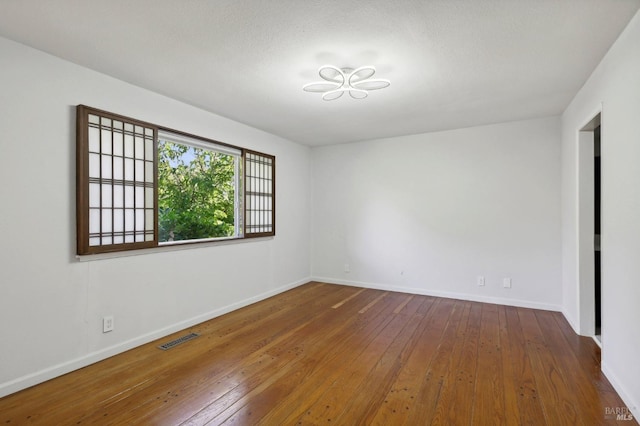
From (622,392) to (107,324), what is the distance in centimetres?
392

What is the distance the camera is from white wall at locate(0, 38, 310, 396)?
227cm

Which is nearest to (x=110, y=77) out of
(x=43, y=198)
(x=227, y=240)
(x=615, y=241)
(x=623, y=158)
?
(x=43, y=198)

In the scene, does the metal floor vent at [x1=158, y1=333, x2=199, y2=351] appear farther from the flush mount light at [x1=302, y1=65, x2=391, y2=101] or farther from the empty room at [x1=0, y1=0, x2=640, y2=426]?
the flush mount light at [x1=302, y1=65, x2=391, y2=101]

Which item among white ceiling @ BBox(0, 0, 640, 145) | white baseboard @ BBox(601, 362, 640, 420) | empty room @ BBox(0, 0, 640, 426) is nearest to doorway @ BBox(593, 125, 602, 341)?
empty room @ BBox(0, 0, 640, 426)

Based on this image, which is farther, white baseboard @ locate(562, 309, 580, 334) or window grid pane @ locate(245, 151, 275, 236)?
window grid pane @ locate(245, 151, 275, 236)

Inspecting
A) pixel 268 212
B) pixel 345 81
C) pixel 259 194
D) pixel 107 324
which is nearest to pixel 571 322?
pixel 345 81

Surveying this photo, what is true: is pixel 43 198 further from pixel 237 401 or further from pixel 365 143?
pixel 365 143

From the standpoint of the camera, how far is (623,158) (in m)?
2.09

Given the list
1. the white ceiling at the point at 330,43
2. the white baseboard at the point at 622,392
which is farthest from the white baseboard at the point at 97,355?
the white baseboard at the point at 622,392

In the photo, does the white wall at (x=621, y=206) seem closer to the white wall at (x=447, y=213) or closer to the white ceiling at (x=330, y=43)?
the white ceiling at (x=330, y=43)

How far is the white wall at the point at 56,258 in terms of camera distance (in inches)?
89.2

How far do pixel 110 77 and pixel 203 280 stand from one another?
7.38 feet

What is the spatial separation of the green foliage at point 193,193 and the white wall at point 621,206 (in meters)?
3.87

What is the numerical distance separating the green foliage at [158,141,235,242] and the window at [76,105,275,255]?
0.04 ft
